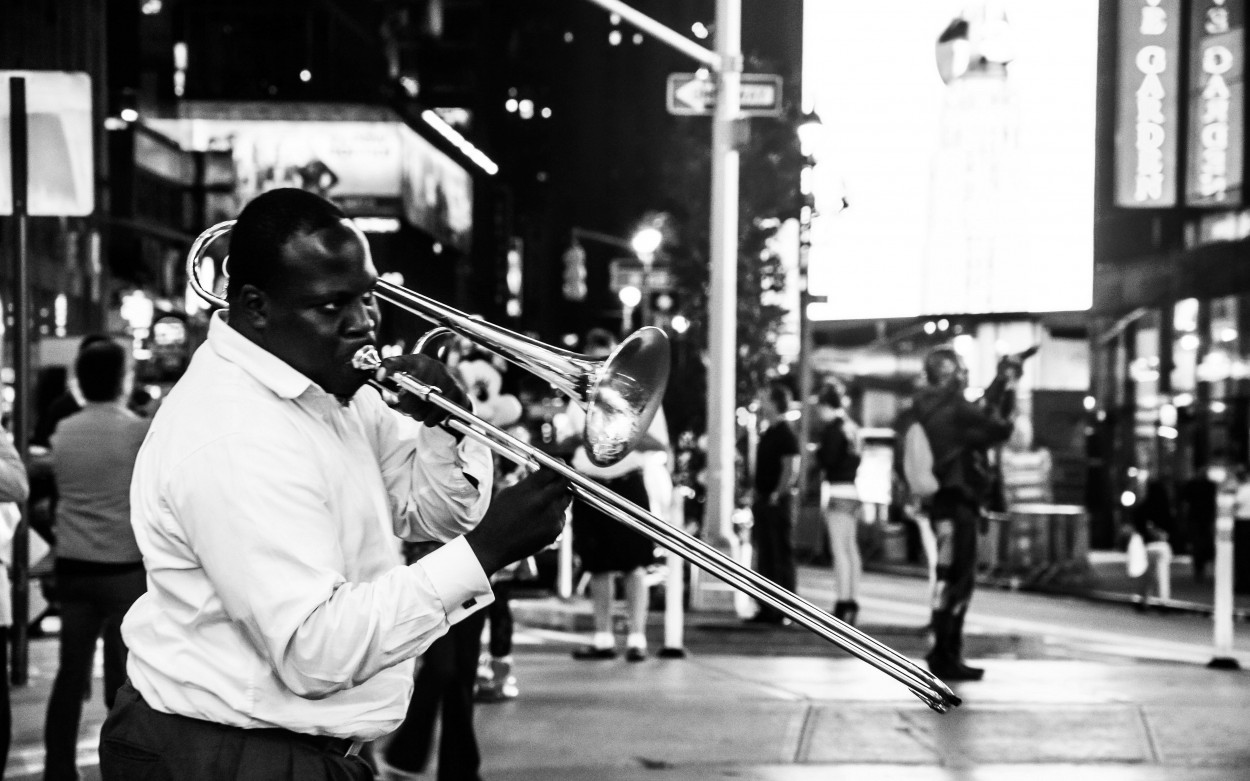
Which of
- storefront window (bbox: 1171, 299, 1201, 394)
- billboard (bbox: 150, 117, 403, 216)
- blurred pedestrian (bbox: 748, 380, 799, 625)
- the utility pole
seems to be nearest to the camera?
blurred pedestrian (bbox: 748, 380, 799, 625)

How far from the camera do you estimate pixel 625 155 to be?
251 ft

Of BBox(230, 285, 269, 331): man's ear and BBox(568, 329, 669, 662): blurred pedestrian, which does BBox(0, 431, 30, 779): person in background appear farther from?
BBox(568, 329, 669, 662): blurred pedestrian

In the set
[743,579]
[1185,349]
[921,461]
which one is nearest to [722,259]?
[921,461]

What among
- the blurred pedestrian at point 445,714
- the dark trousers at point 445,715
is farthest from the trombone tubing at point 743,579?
the dark trousers at point 445,715

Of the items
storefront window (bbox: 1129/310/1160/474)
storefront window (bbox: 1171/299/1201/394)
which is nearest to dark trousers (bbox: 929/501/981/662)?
storefront window (bbox: 1171/299/1201/394)

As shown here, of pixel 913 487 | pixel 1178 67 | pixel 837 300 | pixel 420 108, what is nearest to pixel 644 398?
pixel 913 487

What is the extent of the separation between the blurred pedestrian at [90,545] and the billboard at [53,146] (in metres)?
2.85

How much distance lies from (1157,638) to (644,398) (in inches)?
449

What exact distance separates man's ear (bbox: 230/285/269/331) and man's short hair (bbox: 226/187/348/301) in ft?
0.04

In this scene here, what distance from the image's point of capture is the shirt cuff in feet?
8.73

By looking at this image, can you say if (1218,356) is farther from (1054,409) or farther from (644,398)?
(644,398)

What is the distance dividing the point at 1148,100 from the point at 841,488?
30.4 ft

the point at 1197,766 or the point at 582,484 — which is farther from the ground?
the point at 582,484

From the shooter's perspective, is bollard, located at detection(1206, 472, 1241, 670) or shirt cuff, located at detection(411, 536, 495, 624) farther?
bollard, located at detection(1206, 472, 1241, 670)
